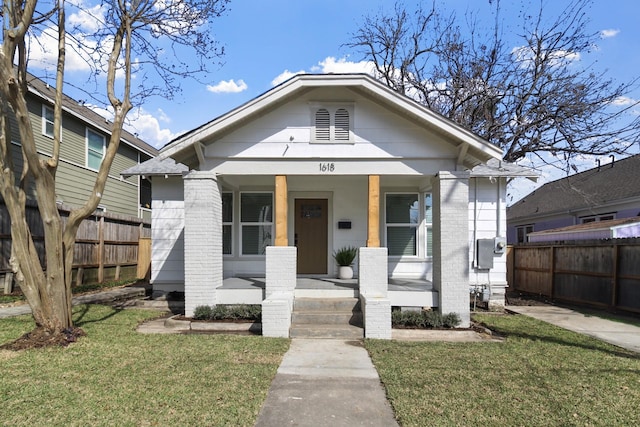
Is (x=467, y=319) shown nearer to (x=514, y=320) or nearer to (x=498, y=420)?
(x=514, y=320)

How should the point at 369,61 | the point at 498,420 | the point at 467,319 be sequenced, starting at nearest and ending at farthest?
the point at 498,420 → the point at 467,319 → the point at 369,61

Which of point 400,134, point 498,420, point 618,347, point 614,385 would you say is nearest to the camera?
point 498,420

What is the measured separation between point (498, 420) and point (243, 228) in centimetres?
792

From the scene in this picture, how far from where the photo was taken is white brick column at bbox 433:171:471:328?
7816 millimetres

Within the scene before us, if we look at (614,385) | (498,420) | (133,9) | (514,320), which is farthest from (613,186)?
(133,9)

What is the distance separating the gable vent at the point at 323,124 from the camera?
330 inches

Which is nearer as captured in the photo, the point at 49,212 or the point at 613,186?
the point at 49,212

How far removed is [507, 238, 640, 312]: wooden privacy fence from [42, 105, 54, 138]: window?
1705 cm

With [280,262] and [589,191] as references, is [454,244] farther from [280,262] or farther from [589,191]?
[589,191]

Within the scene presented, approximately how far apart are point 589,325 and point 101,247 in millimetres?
14299

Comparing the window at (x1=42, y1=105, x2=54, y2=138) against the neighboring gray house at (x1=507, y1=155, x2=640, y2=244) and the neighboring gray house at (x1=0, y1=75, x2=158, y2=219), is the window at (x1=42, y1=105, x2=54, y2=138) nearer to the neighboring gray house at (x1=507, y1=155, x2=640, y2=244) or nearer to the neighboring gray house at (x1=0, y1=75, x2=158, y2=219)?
the neighboring gray house at (x1=0, y1=75, x2=158, y2=219)

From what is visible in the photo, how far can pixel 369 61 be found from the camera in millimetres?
20344

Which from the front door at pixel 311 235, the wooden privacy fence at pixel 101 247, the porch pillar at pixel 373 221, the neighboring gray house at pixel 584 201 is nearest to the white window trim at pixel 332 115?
the porch pillar at pixel 373 221

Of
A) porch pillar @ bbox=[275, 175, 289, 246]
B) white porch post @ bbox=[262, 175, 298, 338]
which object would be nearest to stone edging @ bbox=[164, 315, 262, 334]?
white porch post @ bbox=[262, 175, 298, 338]
